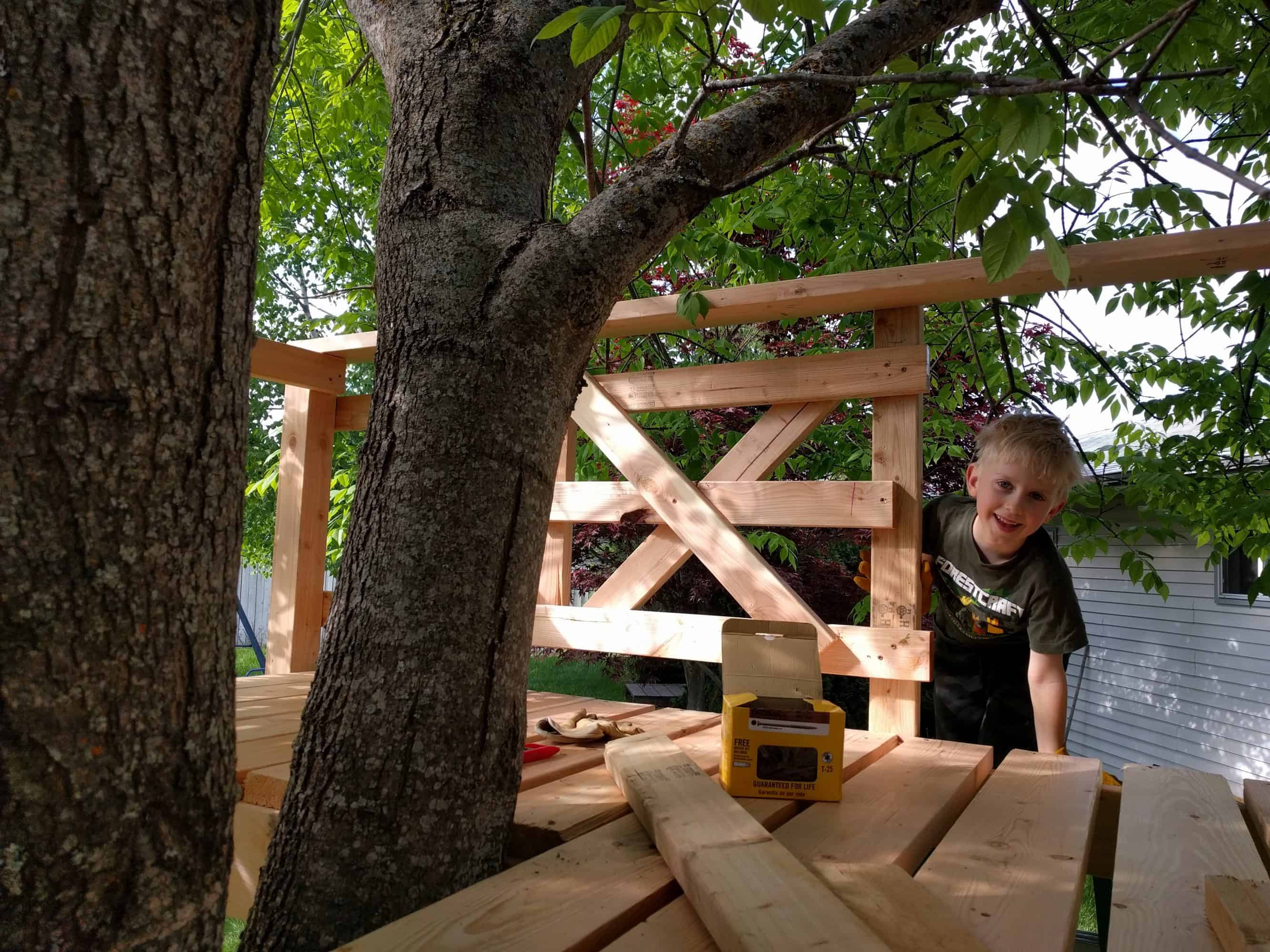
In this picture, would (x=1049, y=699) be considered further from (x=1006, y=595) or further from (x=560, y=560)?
(x=560, y=560)

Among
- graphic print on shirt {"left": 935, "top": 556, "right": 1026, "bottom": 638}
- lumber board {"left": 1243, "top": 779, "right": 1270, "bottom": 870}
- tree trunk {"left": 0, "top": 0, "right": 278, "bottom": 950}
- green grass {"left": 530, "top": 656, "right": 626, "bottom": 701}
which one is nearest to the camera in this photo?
tree trunk {"left": 0, "top": 0, "right": 278, "bottom": 950}

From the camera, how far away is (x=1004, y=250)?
4.55ft

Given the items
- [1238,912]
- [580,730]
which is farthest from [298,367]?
[1238,912]

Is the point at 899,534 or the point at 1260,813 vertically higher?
the point at 899,534

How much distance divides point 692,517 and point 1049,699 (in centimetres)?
125

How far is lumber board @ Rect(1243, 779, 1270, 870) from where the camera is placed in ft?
5.69

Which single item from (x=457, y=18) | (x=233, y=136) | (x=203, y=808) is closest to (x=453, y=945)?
(x=203, y=808)

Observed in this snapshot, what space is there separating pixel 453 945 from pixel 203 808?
0.37m

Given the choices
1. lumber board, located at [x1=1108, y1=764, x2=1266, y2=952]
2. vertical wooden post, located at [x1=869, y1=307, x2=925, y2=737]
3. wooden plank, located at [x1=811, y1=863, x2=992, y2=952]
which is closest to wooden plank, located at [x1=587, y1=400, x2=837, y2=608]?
vertical wooden post, located at [x1=869, y1=307, x2=925, y2=737]

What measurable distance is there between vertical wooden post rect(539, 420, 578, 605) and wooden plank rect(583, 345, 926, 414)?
14.9 inches

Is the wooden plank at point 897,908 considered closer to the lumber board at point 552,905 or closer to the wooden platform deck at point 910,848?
the wooden platform deck at point 910,848

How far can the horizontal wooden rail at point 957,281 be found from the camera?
2.34 metres

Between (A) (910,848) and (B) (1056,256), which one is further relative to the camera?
(A) (910,848)

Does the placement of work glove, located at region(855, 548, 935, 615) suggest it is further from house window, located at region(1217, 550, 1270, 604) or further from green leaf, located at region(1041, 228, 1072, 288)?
house window, located at region(1217, 550, 1270, 604)
